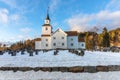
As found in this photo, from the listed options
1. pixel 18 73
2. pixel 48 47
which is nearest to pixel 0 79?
pixel 18 73

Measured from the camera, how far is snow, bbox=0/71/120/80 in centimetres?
955

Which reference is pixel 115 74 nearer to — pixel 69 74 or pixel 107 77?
pixel 107 77

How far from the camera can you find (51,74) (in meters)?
10.5

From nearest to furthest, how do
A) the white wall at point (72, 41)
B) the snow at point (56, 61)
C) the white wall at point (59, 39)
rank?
1. the snow at point (56, 61)
2. the white wall at point (59, 39)
3. the white wall at point (72, 41)

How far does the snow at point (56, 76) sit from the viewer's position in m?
9.55

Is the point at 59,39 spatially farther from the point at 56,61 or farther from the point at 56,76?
the point at 56,76

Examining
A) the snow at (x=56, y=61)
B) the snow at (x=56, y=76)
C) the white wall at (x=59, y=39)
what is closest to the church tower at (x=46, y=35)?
the white wall at (x=59, y=39)

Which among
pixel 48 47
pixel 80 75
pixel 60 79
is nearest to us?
pixel 60 79

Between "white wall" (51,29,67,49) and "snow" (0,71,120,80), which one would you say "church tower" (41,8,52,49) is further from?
"snow" (0,71,120,80)

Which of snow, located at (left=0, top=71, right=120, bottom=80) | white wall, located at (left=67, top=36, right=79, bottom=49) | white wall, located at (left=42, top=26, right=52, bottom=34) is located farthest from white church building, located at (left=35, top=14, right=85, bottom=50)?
snow, located at (left=0, top=71, right=120, bottom=80)

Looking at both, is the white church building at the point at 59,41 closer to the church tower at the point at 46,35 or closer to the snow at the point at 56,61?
the church tower at the point at 46,35

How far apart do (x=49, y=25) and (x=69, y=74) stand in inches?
3727

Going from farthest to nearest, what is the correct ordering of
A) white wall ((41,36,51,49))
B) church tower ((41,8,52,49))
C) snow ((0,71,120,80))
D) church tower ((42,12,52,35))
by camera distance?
church tower ((42,12,52,35))
church tower ((41,8,52,49))
white wall ((41,36,51,49))
snow ((0,71,120,80))

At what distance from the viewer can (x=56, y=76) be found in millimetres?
10016
